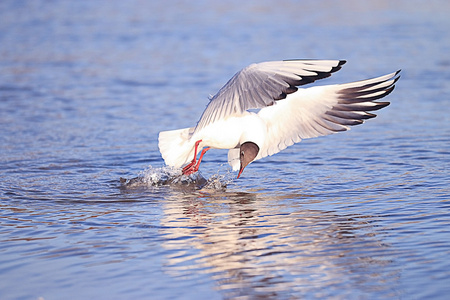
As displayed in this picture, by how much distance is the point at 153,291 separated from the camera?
3.87 m

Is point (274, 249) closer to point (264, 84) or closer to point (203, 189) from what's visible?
point (264, 84)

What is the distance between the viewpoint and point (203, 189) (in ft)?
20.8

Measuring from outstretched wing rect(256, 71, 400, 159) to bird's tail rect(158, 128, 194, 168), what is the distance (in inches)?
26.7

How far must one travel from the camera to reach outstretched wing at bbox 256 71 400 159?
6211 mm

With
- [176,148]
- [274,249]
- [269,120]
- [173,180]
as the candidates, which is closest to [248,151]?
[269,120]

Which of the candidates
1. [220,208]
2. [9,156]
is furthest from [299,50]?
[220,208]

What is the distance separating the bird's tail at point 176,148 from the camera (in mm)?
6301

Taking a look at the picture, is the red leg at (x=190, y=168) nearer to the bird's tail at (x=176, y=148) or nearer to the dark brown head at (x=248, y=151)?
the bird's tail at (x=176, y=148)

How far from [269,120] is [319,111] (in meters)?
0.46

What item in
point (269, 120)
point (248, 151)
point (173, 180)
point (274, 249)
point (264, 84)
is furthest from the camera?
point (173, 180)

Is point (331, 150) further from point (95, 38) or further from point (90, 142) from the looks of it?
point (95, 38)

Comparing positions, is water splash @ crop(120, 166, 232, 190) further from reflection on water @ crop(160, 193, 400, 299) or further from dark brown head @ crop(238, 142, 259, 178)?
reflection on water @ crop(160, 193, 400, 299)

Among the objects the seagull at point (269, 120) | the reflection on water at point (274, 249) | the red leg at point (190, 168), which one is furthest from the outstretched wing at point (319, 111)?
the reflection on water at point (274, 249)

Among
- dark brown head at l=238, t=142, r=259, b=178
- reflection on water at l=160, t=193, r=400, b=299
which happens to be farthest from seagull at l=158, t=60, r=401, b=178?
reflection on water at l=160, t=193, r=400, b=299
